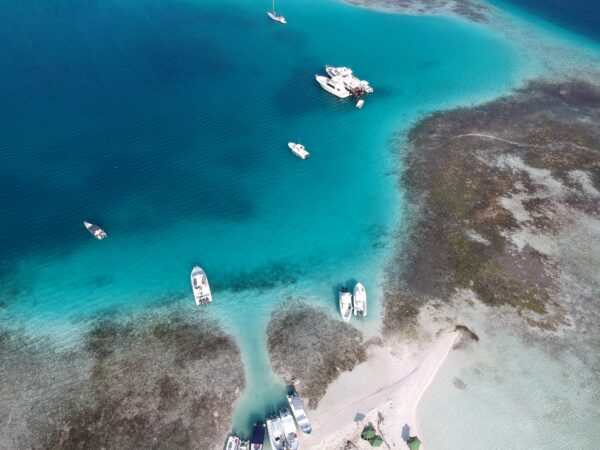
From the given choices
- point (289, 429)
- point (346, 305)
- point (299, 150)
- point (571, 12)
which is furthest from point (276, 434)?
point (571, 12)

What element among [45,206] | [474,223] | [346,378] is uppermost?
[474,223]

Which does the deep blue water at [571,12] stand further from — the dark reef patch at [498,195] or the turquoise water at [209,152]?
the dark reef patch at [498,195]

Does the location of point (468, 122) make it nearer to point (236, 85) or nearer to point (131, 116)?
point (236, 85)

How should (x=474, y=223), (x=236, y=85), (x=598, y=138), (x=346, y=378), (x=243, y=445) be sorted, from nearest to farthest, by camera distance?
1. (x=243, y=445)
2. (x=346, y=378)
3. (x=474, y=223)
4. (x=598, y=138)
5. (x=236, y=85)

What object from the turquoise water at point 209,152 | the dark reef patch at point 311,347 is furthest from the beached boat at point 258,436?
the dark reef patch at point 311,347

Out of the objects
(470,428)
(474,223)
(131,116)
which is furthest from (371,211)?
(131,116)

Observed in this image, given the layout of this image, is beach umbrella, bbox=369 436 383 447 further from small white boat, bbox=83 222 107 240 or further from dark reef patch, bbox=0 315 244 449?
small white boat, bbox=83 222 107 240
